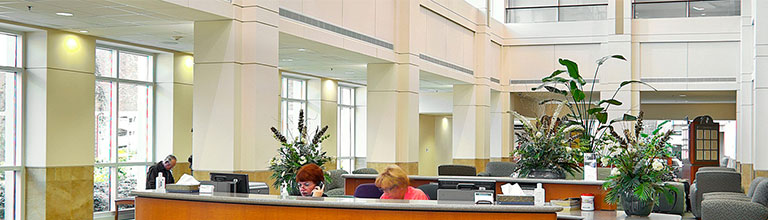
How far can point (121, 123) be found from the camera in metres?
14.6

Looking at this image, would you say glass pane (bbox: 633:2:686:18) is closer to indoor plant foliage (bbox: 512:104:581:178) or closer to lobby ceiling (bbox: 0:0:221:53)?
lobby ceiling (bbox: 0:0:221:53)

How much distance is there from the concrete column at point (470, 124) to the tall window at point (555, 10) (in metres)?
3.33

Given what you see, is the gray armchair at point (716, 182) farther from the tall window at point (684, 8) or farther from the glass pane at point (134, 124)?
the glass pane at point (134, 124)

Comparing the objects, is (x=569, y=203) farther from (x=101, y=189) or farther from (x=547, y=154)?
(x=101, y=189)

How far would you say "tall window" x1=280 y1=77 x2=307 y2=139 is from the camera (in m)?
19.5

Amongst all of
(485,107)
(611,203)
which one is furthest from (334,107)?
(611,203)

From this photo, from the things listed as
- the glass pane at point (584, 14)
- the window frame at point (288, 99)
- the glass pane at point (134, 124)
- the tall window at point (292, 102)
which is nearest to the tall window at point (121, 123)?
the glass pane at point (134, 124)

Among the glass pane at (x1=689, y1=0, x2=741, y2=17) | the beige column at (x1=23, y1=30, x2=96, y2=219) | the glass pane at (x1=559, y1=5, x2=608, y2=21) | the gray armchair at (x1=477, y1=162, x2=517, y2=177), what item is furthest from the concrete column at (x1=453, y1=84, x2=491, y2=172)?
the beige column at (x1=23, y1=30, x2=96, y2=219)

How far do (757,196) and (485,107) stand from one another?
10.5 meters

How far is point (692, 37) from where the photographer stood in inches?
859

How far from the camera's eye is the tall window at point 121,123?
14016 millimetres

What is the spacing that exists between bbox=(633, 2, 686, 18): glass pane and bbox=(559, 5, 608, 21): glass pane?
97cm

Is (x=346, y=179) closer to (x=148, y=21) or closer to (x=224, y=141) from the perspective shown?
(x=224, y=141)

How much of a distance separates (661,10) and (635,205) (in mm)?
16894
